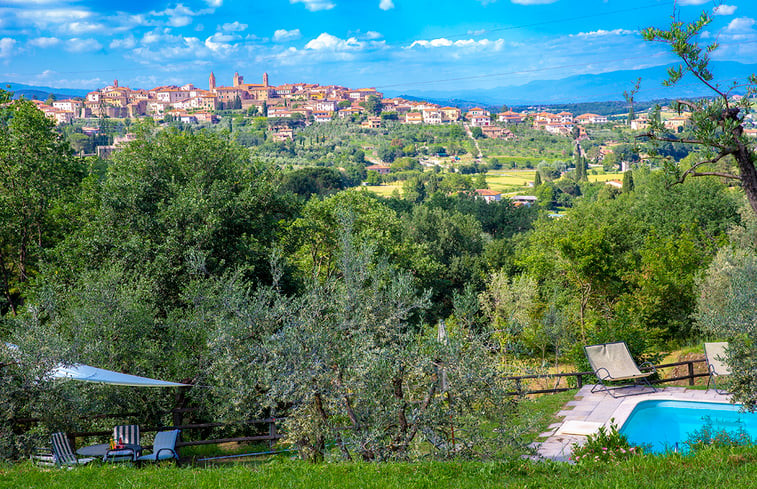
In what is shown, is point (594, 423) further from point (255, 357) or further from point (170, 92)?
point (170, 92)

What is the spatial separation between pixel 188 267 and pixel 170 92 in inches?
7700

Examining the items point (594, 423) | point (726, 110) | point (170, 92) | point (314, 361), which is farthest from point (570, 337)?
point (170, 92)

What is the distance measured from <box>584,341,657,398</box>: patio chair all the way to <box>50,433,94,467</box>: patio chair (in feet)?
25.3

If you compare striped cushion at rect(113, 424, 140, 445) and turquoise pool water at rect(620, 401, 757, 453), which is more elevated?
striped cushion at rect(113, 424, 140, 445)

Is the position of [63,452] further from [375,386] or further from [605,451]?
[605,451]

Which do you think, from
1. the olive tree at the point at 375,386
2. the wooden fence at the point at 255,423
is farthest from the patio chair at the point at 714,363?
the olive tree at the point at 375,386

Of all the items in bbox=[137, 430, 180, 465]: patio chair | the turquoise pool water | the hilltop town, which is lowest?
the turquoise pool water

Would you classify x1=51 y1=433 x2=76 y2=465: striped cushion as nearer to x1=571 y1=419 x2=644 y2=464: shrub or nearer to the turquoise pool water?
x1=571 y1=419 x2=644 y2=464: shrub

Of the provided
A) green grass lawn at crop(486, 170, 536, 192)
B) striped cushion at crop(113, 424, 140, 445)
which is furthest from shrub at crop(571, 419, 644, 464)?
green grass lawn at crop(486, 170, 536, 192)

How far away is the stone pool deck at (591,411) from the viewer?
24.1 feet

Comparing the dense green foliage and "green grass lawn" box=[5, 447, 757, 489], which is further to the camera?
the dense green foliage

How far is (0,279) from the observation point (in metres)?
16.5

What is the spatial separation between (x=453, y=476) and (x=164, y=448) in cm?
396

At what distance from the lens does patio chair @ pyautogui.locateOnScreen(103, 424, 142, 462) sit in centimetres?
697
